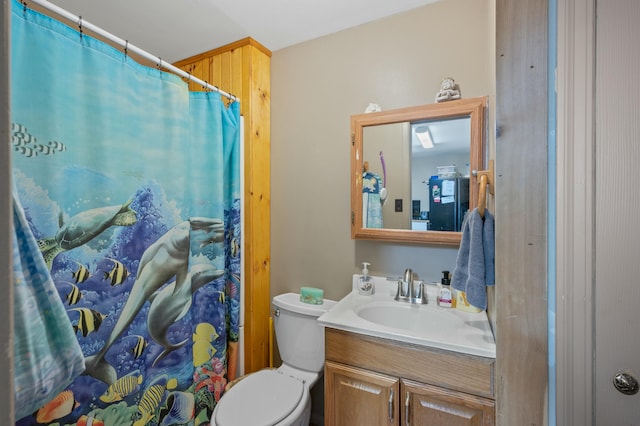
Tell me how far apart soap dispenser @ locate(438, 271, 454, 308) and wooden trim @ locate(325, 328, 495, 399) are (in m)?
0.36

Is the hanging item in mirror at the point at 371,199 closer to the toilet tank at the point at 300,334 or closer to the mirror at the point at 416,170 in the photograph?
the mirror at the point at 416,170

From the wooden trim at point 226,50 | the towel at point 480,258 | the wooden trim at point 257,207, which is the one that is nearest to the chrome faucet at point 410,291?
the towel at point 480,258

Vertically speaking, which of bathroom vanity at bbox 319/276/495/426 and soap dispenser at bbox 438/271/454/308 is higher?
soap dispenser at bbox 438/271/454/308

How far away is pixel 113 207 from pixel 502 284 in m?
1.36

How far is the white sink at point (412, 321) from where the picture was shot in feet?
3.40

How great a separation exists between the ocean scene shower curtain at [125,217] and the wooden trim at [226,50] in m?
0.54

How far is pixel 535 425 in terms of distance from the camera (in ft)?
2.41

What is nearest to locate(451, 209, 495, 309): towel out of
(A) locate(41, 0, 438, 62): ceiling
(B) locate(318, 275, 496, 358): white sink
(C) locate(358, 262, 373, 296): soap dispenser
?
(B) locate(318, 275, 496, 358): white sink

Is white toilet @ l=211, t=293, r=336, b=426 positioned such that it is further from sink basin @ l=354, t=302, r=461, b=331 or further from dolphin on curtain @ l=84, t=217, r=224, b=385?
dolphin on curtain @ l=84, t=217, r=224, b=385

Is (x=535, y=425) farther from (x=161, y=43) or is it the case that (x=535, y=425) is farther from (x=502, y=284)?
(x=161, y=43)

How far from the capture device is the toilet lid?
1156 mm

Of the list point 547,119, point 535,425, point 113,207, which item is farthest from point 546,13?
point 113,207

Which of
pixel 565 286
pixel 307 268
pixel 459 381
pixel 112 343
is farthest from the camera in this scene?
pixel 307 268

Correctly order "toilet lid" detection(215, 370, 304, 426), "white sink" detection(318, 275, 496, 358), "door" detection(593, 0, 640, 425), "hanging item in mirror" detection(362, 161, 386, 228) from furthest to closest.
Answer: "hanging item in mirror" detection(362, 161, 386, 228), "toilet lid" detection(215, 370, 304, 426), "white sink" detection(318, 275, 496, 358), "door" detection(593, 0, 640, 425)
